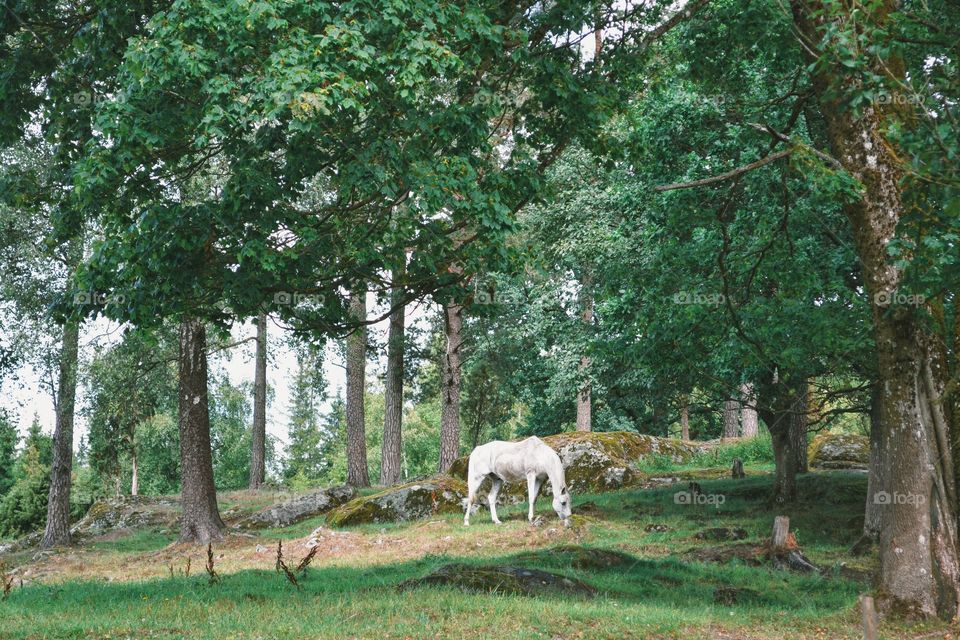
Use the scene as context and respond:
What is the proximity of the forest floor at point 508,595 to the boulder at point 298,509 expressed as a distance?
1633 mm

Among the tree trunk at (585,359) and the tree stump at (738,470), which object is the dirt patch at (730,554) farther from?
the tree trunk at (585,359)

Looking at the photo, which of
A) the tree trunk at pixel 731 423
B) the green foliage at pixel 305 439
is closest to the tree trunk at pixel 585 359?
the tree trunk at pixel 731 423

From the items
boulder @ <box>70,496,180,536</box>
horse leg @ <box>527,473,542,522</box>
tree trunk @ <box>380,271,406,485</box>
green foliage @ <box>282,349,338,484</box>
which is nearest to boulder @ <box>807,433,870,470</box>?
horse leg @ <box>527,473,542,522</box>

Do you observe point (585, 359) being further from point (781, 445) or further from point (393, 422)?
point (781, 445)

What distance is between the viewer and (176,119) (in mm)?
11109

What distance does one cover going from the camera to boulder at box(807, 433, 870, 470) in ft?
90.5

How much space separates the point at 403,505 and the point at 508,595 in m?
13.2

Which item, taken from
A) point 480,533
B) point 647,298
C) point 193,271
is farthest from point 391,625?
point 480,533

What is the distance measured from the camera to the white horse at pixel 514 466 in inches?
845

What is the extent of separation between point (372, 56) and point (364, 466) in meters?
23.8

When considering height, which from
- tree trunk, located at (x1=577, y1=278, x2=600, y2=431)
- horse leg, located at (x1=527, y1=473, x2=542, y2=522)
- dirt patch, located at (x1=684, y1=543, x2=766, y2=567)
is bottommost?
dirt patch, located at (x1=684, y1=543, x2=766, y2=567)

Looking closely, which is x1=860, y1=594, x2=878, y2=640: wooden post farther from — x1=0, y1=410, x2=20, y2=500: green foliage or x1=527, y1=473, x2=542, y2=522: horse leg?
x1=0, y1=410, x2=20, y2=500: green foliage

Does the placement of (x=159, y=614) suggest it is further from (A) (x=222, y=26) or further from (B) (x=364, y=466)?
(B) (x=364, y=466)

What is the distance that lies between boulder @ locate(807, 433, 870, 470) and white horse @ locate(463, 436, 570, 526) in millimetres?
10485
